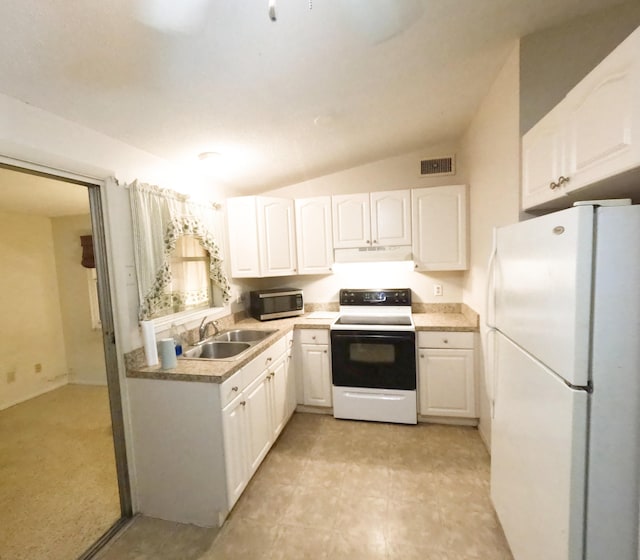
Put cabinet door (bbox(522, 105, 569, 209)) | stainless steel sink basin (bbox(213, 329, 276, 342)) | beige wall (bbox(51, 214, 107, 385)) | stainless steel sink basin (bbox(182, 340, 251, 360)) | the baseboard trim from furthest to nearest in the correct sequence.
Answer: beige wall (bbox(51, 214, 107, 385)) < the baseboard trim < stainless steel sink basin (bbox(213, 329, 276, 342)) < stainless steel sink basin (bbox(182, 340, 251, 360)) < cabinet door (bbox(522, 105, 569, 209))

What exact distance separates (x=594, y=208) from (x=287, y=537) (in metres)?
2.01

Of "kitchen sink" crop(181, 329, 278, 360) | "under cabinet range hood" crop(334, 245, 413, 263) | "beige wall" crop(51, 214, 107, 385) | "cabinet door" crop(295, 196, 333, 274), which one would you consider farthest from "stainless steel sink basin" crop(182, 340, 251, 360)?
"beige wall" crop(51, 214, 107, 385)

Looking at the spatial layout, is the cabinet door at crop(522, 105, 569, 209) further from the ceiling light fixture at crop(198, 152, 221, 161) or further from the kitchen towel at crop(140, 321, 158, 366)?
the kitchen towel at crop(140, 321, 158, 366)

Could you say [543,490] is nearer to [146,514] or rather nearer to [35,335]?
[146,514]

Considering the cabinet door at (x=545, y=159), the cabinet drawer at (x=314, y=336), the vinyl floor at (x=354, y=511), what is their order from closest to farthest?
the cabinet door at (x=545, y=159)
the vinyl floor at (x=354, y=511)
the cabinet drawer at (x=314, y=336)

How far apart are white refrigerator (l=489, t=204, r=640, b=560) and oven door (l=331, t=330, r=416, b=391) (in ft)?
4.56

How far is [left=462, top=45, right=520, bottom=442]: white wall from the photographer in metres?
1.69

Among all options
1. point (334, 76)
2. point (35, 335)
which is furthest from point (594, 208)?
point (35, 335)

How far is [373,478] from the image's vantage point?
6.68ft

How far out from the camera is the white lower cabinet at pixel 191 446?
1.69m

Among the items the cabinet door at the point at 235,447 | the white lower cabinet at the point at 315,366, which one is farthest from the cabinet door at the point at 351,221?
the cabinet door at the point at 235,447

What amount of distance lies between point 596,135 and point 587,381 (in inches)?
32.1

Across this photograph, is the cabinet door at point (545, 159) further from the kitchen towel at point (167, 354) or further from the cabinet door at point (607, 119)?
the kitchen towel at point (167, 354)

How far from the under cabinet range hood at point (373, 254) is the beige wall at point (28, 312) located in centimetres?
349
